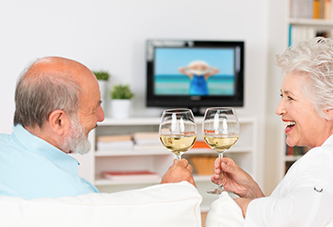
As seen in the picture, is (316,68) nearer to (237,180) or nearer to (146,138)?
(237,180)

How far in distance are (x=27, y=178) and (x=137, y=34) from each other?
2.82 meters

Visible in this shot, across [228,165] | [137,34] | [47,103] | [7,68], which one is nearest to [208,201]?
[137,34]

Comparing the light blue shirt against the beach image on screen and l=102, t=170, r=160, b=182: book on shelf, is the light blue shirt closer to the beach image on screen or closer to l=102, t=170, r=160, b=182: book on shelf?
l=102, t=170, r=160, b=182: book on shelf

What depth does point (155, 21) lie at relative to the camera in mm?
3963

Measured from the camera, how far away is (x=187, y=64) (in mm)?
3926

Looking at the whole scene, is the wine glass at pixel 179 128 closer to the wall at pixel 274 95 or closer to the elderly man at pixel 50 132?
the elderly man at pixel 50 132

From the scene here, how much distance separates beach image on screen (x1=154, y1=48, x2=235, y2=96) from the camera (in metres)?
3.88

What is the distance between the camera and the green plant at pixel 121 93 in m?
3.72

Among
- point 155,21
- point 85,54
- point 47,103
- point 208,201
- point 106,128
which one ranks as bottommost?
point 208,201

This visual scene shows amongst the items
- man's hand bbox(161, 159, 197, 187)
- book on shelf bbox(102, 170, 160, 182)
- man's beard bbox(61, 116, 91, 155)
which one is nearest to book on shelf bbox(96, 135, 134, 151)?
book on shelf bbox(102, 170, 160, 182)

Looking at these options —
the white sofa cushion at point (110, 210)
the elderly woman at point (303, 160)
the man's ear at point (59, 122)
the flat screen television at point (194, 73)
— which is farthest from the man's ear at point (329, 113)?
the flat screen television at point (194, 73)

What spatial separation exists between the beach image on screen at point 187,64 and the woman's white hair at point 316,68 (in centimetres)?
242

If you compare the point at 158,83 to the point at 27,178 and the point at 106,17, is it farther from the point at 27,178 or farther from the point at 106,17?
the point at 27,178

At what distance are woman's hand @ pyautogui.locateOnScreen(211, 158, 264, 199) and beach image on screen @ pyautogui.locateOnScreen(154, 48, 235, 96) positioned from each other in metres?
2.38
